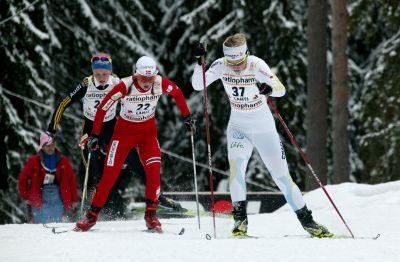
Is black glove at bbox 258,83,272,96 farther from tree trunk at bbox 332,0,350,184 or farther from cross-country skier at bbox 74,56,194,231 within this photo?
tree trunk at bbox 332,0,350,184

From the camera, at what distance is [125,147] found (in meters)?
8.59

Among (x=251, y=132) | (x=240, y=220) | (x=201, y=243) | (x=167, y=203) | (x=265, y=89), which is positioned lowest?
(x=201, y=243)

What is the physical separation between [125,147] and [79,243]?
1.67 metres

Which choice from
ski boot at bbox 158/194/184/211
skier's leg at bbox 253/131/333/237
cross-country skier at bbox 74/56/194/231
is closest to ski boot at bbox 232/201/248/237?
skier's leg at bbox 253/131/333/237

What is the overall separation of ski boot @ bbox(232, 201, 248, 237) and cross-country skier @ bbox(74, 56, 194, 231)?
850mm

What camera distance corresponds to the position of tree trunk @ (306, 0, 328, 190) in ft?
49.5

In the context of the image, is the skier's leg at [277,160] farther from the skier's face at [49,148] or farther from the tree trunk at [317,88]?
the tree trunk at [317,88]

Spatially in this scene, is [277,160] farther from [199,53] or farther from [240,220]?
[199,53]

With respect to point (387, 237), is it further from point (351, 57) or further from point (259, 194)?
point (351, 57)

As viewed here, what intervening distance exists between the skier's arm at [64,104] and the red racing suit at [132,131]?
3.50 ft

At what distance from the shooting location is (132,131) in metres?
8.62

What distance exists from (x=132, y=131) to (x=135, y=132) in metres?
0.04

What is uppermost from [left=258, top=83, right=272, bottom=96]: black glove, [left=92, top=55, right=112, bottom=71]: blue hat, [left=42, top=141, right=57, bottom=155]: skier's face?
[left=92, top=55, right=112, bottom=71]: blue hat

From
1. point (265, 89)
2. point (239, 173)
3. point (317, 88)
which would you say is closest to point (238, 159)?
point (239, 173)
